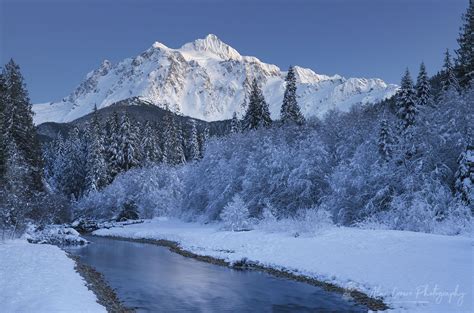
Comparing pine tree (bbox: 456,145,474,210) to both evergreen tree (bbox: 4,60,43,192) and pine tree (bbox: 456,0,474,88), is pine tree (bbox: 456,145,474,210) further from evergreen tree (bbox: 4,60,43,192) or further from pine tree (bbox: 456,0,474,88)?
evergreen tree (bbox: 4,60,43,192)

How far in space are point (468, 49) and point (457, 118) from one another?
20.0 m

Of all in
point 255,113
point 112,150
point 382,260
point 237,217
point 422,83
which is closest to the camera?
point 382,260

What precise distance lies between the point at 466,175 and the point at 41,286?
77.9ft

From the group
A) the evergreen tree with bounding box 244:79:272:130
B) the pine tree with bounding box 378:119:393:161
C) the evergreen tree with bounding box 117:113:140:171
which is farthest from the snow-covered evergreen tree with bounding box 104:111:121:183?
the pine tree with bounding box 378:119:393:161

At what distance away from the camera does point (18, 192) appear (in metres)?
35.7

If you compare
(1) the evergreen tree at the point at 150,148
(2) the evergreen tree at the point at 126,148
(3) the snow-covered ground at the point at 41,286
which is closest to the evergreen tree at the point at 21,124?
(3) the snow-covered ground at the point at 41,286

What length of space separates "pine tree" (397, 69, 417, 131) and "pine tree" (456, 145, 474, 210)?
10.1 m

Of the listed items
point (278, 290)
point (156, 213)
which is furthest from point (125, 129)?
point (278, 290)

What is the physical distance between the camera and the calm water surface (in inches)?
661

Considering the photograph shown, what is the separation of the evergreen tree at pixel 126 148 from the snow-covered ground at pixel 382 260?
46.5 meters

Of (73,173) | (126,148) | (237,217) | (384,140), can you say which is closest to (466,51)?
(384,140)

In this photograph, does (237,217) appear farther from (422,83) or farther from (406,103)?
(422,83)

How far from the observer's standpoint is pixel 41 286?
54.1 feet

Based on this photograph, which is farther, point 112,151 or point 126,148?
point 112,151
